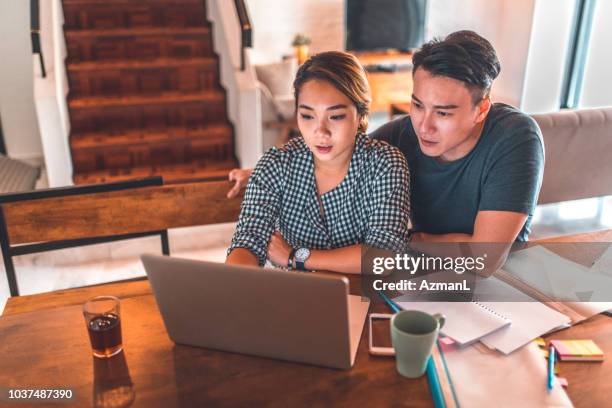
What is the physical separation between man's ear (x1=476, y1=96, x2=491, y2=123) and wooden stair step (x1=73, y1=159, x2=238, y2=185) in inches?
94.6

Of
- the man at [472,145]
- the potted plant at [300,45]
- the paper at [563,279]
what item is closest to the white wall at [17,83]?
the potted plant at [300,45]

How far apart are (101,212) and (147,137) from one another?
226cm

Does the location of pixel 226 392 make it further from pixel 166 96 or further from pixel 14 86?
pixel 14 86

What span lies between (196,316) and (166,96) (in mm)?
3120

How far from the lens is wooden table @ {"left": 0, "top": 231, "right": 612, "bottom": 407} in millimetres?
948

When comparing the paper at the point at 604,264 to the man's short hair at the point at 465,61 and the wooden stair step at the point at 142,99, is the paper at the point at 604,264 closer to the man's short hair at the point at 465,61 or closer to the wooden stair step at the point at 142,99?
the man's short hair at the point at 465,61

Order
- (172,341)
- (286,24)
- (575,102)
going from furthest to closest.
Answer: (286,24) < (575,102) < (172,341)

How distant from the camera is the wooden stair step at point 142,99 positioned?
3.74m

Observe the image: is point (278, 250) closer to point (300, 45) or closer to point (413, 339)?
point (413, 339)

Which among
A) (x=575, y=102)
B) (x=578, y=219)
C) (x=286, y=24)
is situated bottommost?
(x=578, y=219)

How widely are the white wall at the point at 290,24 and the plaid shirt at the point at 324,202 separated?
13.9 ft

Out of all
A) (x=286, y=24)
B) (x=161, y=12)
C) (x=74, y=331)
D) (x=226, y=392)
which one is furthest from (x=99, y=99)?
(x=226, y=392)

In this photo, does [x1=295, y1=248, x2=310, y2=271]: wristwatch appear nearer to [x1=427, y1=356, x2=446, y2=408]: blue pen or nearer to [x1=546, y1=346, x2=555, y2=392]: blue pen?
[x1=427, y1=356, x2=446, y2=408]: blue pen

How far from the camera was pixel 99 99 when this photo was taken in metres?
3.83
